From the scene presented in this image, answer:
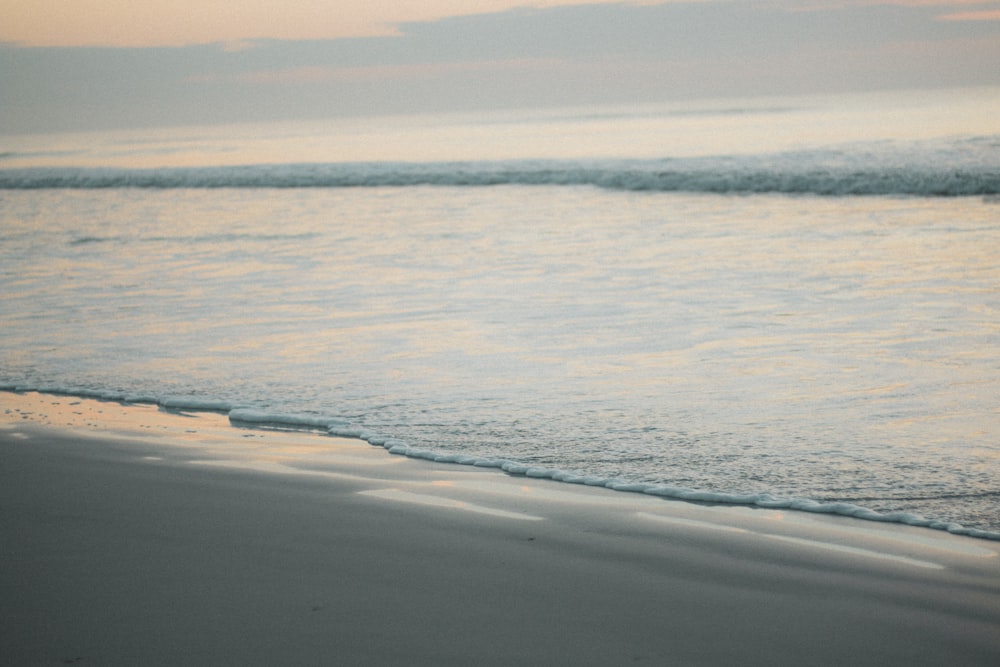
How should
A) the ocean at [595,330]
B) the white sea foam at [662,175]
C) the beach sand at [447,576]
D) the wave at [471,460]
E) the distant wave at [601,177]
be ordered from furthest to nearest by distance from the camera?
1. the white sea foam at [662,175]
2. the distant wave at [601,177]
3. the ocean at [595,330]
4. the wave at [471,460]
5. the beach sand at [447,576]

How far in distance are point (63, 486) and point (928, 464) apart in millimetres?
3608

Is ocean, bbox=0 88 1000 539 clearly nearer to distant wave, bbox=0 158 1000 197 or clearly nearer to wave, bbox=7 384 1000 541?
wave, bbox=7 384 1000 541

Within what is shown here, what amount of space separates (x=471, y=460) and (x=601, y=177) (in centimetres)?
1997

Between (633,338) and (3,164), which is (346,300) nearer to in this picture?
(633,338)

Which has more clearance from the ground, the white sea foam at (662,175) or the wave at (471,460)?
the white sea foam at (662,175)

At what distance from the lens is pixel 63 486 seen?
4270mm

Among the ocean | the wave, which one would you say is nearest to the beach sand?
the wave

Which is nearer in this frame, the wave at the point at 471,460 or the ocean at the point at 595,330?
the wave at the point at 471,460

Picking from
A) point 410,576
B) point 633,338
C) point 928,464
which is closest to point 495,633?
point 410,576

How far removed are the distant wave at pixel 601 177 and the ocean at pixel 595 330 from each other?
173 millimetres

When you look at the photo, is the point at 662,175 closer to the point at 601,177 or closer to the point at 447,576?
the point at 601,177

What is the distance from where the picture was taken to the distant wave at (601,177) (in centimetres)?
1870

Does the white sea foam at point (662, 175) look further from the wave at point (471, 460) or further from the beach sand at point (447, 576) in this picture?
the beach sand at point (447, 576)

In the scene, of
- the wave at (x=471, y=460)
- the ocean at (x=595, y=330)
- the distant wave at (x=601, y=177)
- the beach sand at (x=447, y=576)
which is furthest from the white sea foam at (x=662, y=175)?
the beach sand at (x=447, y=576)
